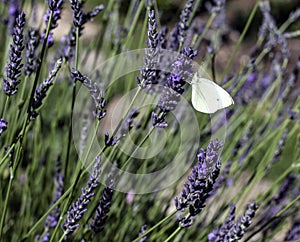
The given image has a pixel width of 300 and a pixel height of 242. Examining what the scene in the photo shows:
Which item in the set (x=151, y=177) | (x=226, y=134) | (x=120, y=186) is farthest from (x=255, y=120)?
(x=120, y=186)

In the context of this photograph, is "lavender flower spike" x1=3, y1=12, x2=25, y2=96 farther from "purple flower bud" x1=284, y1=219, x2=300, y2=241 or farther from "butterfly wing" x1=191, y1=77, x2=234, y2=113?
"purple flower bud" x1=284, y1=219, x2=300, y2=241

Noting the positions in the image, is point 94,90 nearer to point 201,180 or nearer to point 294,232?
point 201,180

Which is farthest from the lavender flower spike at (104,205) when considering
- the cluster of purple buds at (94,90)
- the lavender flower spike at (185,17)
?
the lavender flower spike at (185,17)

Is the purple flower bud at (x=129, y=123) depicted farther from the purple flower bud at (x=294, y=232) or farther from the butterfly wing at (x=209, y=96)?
the purple flower bud at (x=294, y=232)

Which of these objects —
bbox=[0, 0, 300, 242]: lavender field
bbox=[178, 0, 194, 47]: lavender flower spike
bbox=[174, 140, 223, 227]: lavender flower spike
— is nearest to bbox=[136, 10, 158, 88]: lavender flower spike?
bbox=[0, 0, 300, 242]: lavender field

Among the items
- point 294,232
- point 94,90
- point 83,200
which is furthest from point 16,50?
point 294,232

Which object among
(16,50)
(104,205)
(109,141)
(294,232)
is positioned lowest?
(294,232)

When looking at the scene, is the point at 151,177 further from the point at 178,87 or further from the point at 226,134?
the point at 178,87

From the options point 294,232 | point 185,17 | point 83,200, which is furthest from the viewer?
point 294,232
